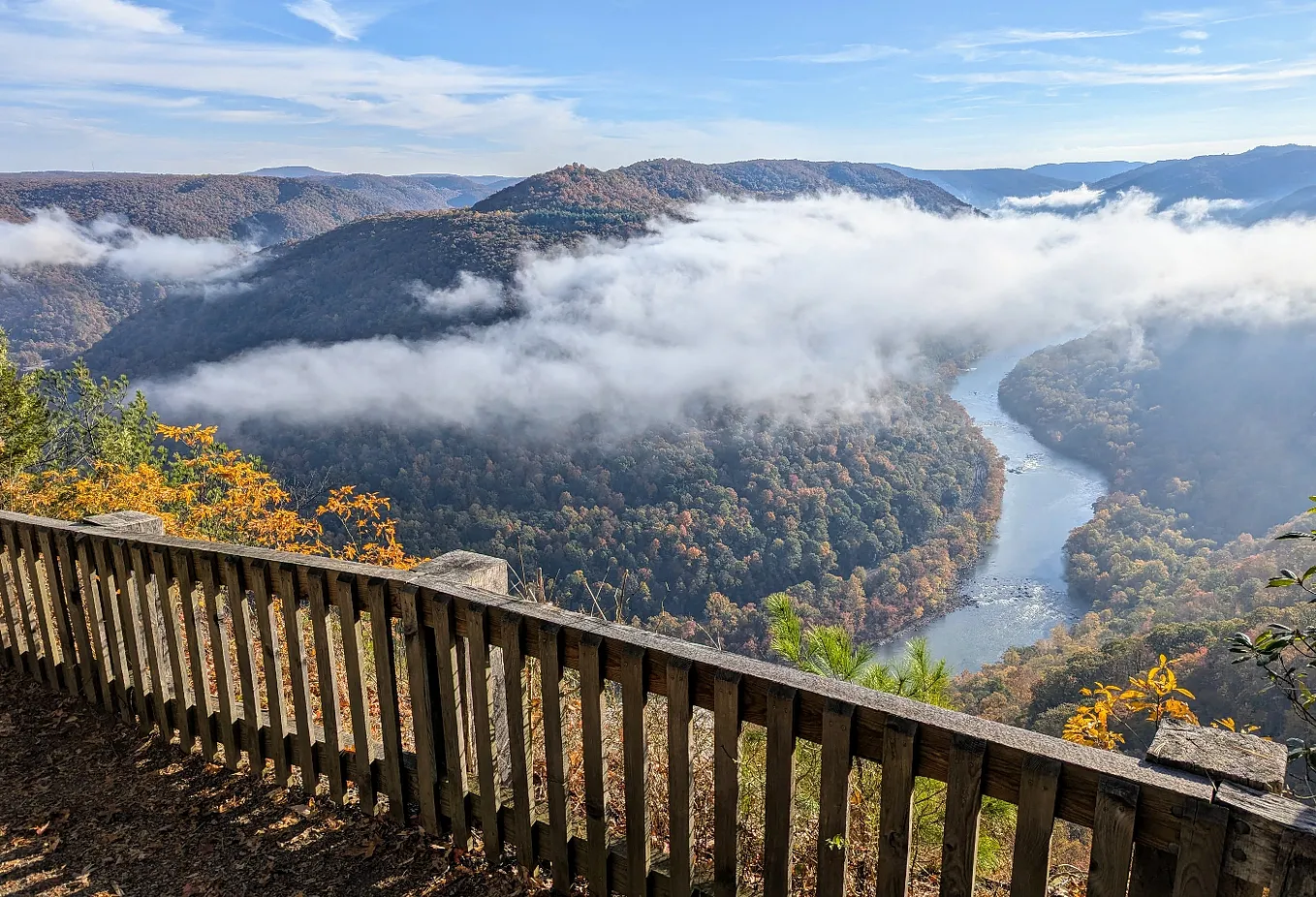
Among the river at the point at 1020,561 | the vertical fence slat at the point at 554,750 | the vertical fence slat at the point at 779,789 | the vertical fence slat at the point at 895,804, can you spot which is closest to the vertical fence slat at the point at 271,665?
the vertical fence slat at the point at 554,750

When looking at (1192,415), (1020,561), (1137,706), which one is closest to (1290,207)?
(1192,415)

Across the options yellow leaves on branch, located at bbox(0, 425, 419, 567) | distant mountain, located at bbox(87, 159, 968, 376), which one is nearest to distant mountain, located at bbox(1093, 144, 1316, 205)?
distant mountain, located at bbox(87, 159, 968, 376)

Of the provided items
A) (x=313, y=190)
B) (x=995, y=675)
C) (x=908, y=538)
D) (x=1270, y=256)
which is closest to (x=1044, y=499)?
(x=908, y=538)

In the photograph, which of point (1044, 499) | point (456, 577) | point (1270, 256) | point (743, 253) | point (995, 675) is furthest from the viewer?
point (743, 253)

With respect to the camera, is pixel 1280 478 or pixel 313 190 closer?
pixel 1280 478

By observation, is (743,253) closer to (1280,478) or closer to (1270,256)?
(1270,256)

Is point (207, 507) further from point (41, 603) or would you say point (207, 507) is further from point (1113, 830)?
point (1113, 830)
